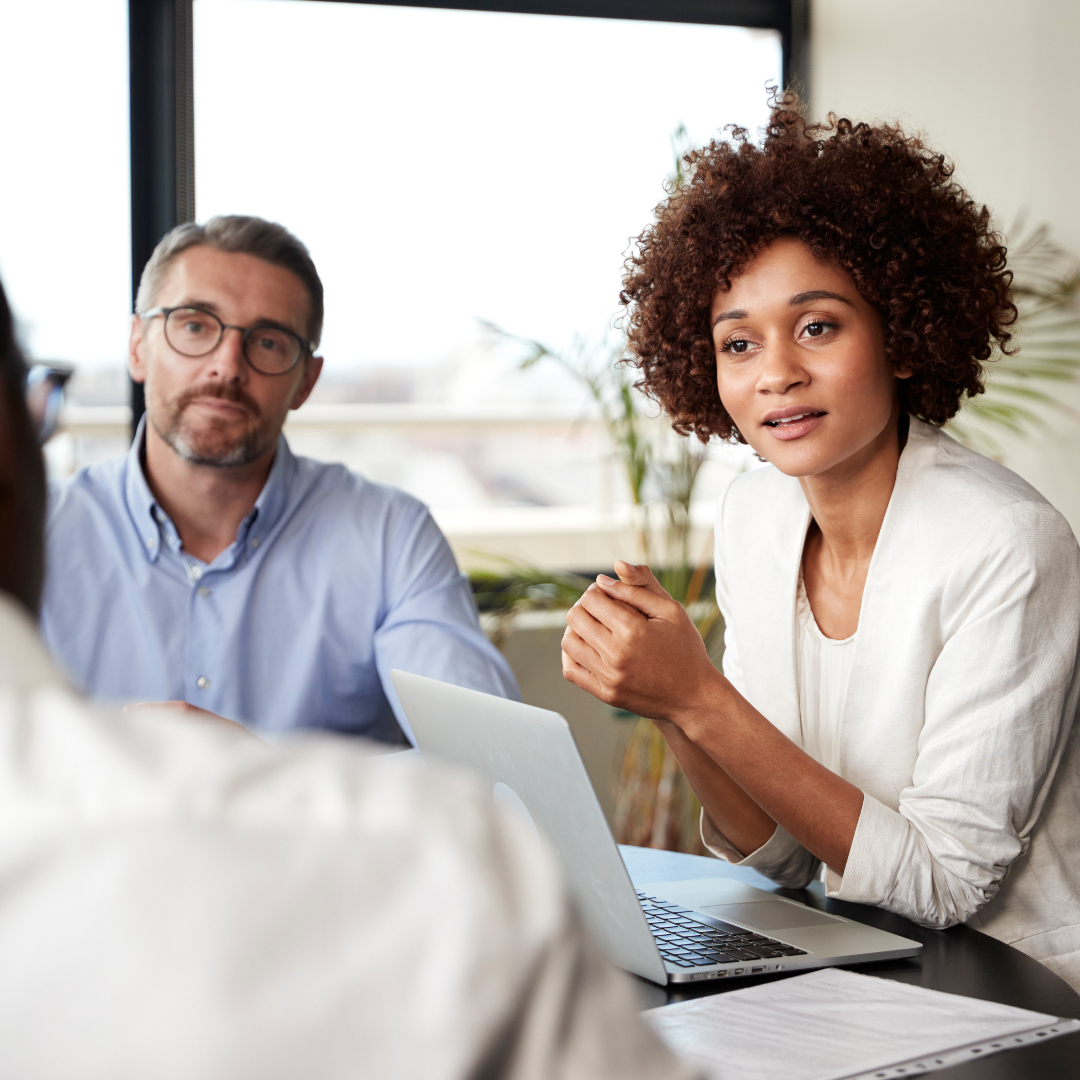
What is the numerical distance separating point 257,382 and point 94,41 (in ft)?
5.74

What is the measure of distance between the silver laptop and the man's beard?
2.97 feet

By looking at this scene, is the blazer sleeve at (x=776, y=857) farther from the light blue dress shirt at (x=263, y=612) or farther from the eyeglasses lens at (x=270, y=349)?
the eyeglasses lens at (x=270, y=349)

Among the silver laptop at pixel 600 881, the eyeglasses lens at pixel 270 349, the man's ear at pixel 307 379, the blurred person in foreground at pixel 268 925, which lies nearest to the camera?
the blurred person in foreground at pixel 268 925

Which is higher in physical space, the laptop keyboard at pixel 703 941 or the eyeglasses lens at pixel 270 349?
the eyeglasses lens at pixel 270 349

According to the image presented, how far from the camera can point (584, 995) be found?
0.36m

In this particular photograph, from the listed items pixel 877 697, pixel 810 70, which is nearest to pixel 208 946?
pixel 877 697

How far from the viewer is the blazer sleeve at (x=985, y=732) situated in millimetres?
1268

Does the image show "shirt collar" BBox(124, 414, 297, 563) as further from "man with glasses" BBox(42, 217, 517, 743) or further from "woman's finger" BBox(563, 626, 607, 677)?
"woman's finger" BBox(563, 626, 607, 677)

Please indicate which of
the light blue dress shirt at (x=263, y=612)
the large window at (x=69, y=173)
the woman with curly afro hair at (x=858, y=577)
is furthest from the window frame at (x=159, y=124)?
the woman with curly afro hair at (x=858, y=577)

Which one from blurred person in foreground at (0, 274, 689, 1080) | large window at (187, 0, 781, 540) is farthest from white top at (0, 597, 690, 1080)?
large window at (187, 0, 781, 540)

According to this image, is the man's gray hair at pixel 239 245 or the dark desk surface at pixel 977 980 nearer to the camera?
the dark desk surface at pixel 977 980

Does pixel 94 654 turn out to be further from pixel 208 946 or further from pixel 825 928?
pixel 208 946

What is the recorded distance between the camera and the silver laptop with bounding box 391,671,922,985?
97 cm

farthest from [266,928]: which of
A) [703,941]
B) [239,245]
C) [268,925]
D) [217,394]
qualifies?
[239,245]
